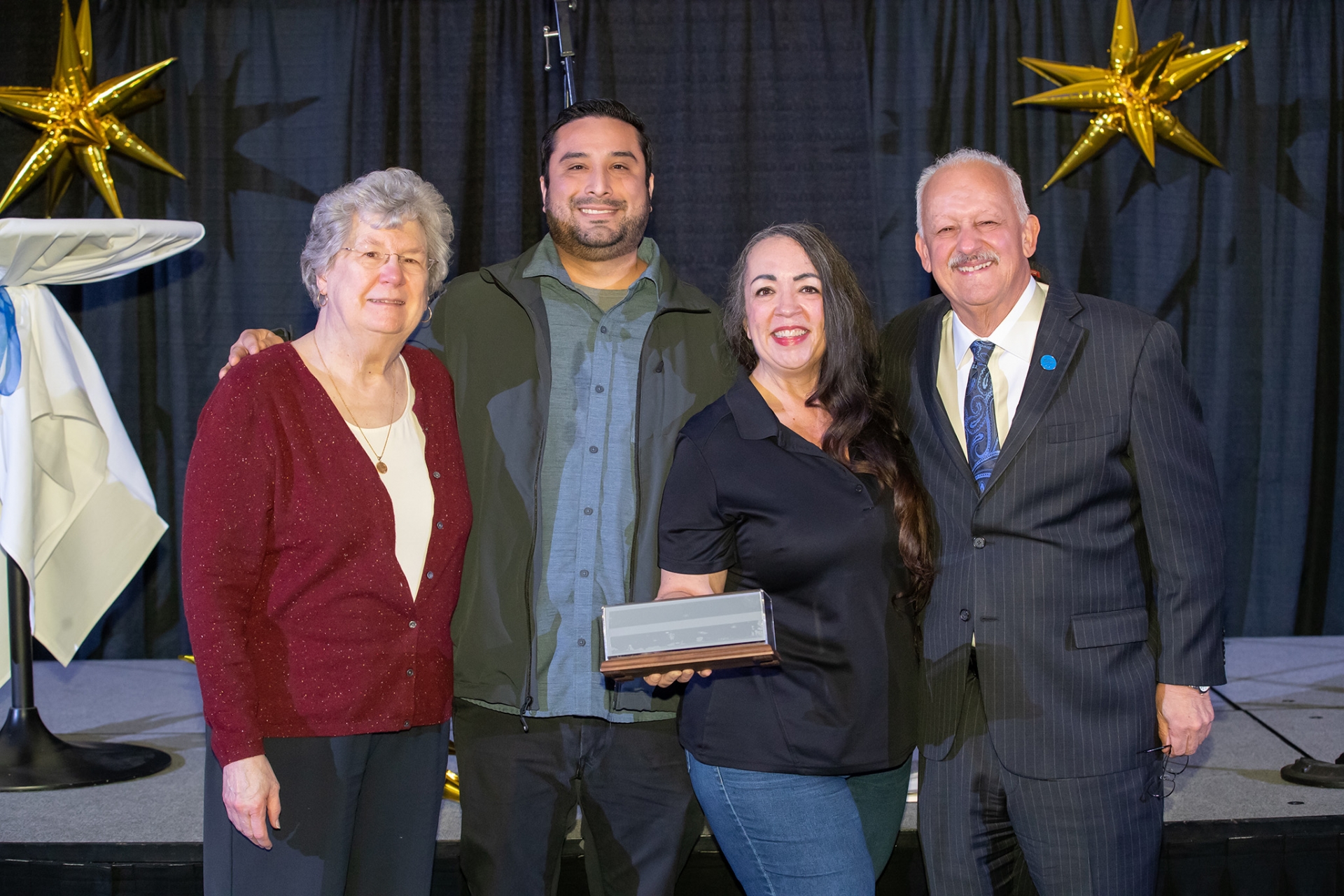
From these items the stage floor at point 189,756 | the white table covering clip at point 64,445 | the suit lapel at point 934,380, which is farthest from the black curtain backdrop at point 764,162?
the suit lapel at point 934,380

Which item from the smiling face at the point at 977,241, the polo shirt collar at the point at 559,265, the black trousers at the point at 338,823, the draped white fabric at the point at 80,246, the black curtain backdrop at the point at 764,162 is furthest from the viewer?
the black curtain backdrop at the point at 764,162

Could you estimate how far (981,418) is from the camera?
1.88m

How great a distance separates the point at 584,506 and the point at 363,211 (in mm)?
627

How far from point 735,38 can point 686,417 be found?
2743mm

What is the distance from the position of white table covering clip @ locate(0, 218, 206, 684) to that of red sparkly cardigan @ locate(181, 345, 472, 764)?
4.44ft

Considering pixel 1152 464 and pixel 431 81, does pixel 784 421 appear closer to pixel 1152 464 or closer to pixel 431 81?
pixel 1152 464

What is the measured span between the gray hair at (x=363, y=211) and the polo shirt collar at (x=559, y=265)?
301mm

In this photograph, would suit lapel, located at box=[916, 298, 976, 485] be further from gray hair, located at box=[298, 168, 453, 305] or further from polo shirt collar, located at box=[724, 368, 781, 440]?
gray hair, located at box=[298, 168, 453, 305]

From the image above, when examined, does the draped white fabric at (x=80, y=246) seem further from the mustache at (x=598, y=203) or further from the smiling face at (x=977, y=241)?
the smiling face at (x=977, y=241)

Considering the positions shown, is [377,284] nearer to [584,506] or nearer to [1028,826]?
[584,506]

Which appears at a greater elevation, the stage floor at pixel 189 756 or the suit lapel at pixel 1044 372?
the suit lapel at pixel 1044 372

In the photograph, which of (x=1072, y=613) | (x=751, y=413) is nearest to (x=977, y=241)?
(x=751, y=413)

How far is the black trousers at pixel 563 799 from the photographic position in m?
2.01

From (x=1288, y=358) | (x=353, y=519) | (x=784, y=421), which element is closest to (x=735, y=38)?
(x=1288, y=358)
